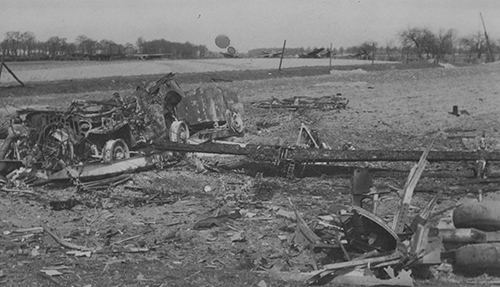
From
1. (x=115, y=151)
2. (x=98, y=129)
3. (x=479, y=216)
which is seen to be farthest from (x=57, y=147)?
(x=479, y=216)

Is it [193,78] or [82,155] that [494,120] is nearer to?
[82,155]

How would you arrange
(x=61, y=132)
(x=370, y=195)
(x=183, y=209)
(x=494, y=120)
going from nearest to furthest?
(x=370, y=195)
(x=183, y=209)
(x=61, y=132)
(x=494, y=120)

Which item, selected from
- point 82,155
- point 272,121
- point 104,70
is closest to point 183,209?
point 82,155

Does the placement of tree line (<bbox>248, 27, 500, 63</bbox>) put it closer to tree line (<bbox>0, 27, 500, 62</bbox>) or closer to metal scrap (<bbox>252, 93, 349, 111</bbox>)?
tree line (<bbox>0, 27, 500, 62</bbox>)

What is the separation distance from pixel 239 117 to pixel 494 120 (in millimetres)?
6353

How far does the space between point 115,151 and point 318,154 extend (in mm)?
3819

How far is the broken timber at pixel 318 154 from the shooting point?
925cm

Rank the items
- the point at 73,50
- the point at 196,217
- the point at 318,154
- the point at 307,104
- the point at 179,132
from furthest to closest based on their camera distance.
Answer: the point at 73,50 → the point at 307,104 → the point at 179,132 → the point at 318,154 → the point at 196,217

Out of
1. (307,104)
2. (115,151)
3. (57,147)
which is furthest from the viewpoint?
(307,104)

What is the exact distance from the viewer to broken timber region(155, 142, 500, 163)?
925 cm

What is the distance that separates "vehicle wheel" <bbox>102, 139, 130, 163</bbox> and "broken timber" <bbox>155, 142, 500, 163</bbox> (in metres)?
0.61

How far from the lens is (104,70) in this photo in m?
42.9

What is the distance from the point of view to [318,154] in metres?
9.72

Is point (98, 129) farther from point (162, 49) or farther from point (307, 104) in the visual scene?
point (162, 49)
